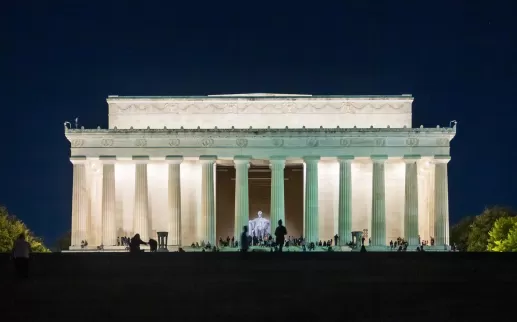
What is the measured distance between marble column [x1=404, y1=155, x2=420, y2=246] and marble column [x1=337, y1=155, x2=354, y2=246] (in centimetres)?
458

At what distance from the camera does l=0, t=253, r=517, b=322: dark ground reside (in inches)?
924

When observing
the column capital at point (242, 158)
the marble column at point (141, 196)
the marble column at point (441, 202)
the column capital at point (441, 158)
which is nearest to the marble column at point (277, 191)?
the column capital at point (242, 158)

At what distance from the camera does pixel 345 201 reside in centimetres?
7312

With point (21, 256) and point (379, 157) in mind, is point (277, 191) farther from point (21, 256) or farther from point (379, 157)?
point (21, 256)

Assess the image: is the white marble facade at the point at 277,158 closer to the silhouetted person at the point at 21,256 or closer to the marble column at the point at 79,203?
the marble column at the point at 79,203

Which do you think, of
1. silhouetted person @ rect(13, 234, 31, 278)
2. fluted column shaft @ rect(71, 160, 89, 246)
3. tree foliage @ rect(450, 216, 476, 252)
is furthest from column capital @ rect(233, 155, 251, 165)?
silhouetted person @ rect(13, 234, 31, 278)

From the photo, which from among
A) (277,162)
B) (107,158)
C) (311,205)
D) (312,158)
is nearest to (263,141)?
(277,162)

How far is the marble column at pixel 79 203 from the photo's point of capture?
72.8 metres

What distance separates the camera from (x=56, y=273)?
3262cm

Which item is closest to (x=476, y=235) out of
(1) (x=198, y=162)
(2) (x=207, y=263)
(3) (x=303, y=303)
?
(1) (x=198, y=162)

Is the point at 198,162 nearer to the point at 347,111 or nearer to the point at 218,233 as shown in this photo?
the point at 218,233

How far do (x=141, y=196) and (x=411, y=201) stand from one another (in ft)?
72.0

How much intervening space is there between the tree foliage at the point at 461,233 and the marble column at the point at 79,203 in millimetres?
45489

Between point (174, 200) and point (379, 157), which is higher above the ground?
point (379, 157)
